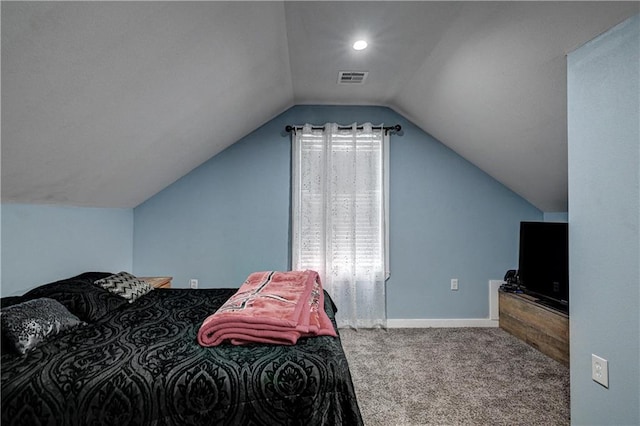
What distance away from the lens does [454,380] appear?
9.04ft

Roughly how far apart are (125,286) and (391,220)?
2.67m

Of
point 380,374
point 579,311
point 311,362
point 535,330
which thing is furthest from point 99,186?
point 535,330

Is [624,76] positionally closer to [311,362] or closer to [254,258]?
[311,362]

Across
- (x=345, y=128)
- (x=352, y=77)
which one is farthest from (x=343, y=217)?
(x=352, y=77)

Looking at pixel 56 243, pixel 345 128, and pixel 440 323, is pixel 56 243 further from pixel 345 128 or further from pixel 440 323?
pixel 440 323

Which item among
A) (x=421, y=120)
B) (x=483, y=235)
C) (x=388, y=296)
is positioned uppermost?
(x=421, y=120)

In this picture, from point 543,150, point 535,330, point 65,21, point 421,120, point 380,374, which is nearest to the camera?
point 65,21

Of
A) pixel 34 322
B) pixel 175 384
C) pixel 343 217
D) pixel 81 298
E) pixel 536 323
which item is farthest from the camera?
pixel 343 217

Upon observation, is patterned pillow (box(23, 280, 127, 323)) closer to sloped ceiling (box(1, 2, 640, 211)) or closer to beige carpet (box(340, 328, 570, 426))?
sloped ceiling (box(1, 2, 640, 211))

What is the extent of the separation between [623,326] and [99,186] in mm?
3409

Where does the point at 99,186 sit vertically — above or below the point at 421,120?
below

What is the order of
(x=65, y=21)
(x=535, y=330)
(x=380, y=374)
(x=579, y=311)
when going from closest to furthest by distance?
1. (x=65, y=21)
2. (x=579, y=311)
3. (x=380, y=374)
4. (x=535, y=330)

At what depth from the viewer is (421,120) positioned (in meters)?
3.97

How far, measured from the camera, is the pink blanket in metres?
1.70
